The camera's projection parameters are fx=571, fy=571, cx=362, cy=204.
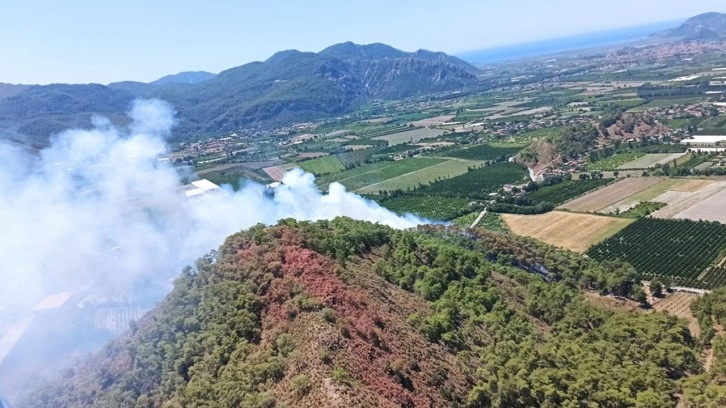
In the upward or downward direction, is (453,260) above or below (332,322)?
below

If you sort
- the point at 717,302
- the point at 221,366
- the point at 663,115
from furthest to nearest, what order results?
the point at 663,115
the point at 717,302
the point at 221,366

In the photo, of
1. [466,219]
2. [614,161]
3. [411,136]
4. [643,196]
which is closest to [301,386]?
[466,219]

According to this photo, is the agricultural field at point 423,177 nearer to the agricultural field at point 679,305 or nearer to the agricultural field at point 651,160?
the agricultural field at point 651,160

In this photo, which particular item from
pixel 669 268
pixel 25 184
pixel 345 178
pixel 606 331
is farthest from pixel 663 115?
pixel 25 184

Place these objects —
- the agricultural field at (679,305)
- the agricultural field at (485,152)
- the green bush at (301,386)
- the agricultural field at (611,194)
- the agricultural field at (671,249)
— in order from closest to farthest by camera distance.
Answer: the green bush at (301,386) < the agricultural field at (679,305) < the agricultural field at (671,249) < the agricultural field at (611,194) < the agricultural field at (485,152)

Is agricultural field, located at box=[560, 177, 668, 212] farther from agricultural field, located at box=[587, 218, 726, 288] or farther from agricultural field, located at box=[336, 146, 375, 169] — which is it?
agricultural field, located at box=[336, 146, 375, 169]

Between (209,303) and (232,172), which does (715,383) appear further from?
(232,172)

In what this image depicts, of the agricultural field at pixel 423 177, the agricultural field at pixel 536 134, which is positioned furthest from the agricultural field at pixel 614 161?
the agricultural field at pixel 536 134
